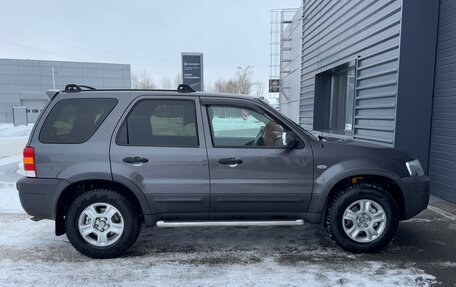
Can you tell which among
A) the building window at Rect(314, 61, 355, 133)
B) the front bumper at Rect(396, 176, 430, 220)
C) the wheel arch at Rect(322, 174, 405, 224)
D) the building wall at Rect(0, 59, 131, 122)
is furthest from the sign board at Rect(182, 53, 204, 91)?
the building wall at Rect(0, 59, 131, 122)

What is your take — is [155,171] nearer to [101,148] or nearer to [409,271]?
[101,148]

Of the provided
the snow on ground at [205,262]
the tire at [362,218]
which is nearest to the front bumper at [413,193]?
the tire at [362,218]

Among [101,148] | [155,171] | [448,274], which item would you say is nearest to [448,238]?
[448,274]

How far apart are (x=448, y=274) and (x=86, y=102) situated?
4.31 meters

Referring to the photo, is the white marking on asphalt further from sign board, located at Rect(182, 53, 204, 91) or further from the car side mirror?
sign board, located at Rect(182, 53, 204, 91)

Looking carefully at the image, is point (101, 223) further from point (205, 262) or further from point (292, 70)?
point (292, 70)

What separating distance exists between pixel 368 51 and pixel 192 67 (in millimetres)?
7142

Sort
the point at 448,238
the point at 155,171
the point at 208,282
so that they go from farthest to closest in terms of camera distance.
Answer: the point at 448,238 < the point at 155,171 < the point at 208,282

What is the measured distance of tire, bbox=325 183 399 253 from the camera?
13.0 feet

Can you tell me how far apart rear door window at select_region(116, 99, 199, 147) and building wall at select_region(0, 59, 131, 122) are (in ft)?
156

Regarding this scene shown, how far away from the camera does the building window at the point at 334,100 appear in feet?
33.4

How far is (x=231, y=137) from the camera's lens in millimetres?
4051

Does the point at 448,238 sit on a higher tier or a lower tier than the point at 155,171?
lower

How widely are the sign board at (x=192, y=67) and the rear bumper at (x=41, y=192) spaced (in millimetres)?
9741
